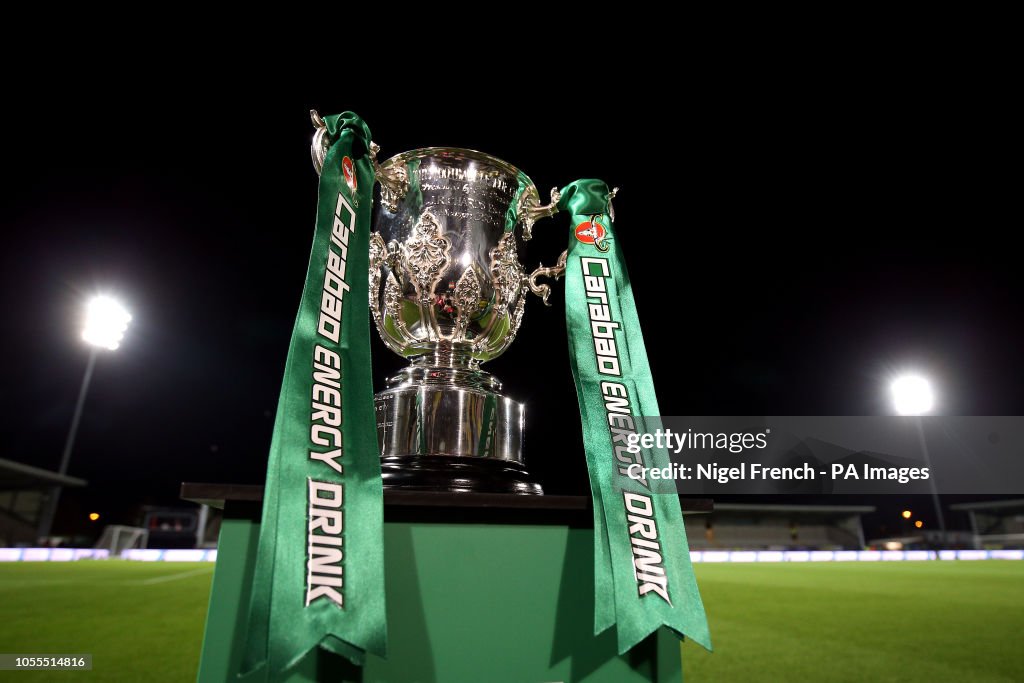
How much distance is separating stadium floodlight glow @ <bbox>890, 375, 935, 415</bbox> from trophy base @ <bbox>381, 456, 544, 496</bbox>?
49.1 feet

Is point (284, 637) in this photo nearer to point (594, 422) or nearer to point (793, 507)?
point (594, 422)

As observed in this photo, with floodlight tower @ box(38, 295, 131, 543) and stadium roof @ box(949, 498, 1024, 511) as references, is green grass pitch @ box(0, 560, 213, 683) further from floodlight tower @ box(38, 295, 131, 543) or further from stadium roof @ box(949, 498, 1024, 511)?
stadium roof @ box(949, 498, 1024, 511)

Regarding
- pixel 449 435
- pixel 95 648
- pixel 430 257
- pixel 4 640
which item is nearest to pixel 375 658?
pixel 449 435

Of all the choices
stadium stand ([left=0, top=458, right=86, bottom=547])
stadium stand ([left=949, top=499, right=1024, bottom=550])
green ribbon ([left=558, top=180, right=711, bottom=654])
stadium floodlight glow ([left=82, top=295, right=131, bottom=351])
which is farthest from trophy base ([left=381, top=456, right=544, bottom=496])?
stadium stand ([left=949, top=499, right=1024, bottom=550])

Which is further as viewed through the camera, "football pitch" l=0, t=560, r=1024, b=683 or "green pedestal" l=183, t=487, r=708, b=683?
"football pitch" l=0, t=560, r=1024, b=683

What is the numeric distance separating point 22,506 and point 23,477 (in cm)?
381

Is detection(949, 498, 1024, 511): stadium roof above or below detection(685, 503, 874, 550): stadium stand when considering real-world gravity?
above

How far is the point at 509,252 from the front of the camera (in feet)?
4.03

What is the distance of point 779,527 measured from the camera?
25.0 metres

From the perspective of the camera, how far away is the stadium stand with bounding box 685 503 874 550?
2344 cm

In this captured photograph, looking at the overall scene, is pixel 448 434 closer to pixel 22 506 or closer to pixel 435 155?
pixel 435 155

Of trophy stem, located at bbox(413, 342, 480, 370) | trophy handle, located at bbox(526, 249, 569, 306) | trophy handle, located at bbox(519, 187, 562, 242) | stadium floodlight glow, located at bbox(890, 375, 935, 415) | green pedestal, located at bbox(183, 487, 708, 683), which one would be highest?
stadium floodlight glow, located at bbox(890, 375, 935, 415)

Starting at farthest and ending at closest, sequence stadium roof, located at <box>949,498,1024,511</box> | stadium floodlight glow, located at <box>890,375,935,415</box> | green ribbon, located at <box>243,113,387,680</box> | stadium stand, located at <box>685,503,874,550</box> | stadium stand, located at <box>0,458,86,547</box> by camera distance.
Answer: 1. stadium stand, located at <box>685,503,874,550</box>
2. stadium roof, located at <box>949,498,1024,511</box>
3. stadium stand, located at <box>0,458,86,547</box>
4. stadium floodlight glow, located at <box>890,375,935,415</box>
5. green ribbon, located at <box>243,113,387,680</box>

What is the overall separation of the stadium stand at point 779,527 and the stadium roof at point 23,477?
68.3ft
